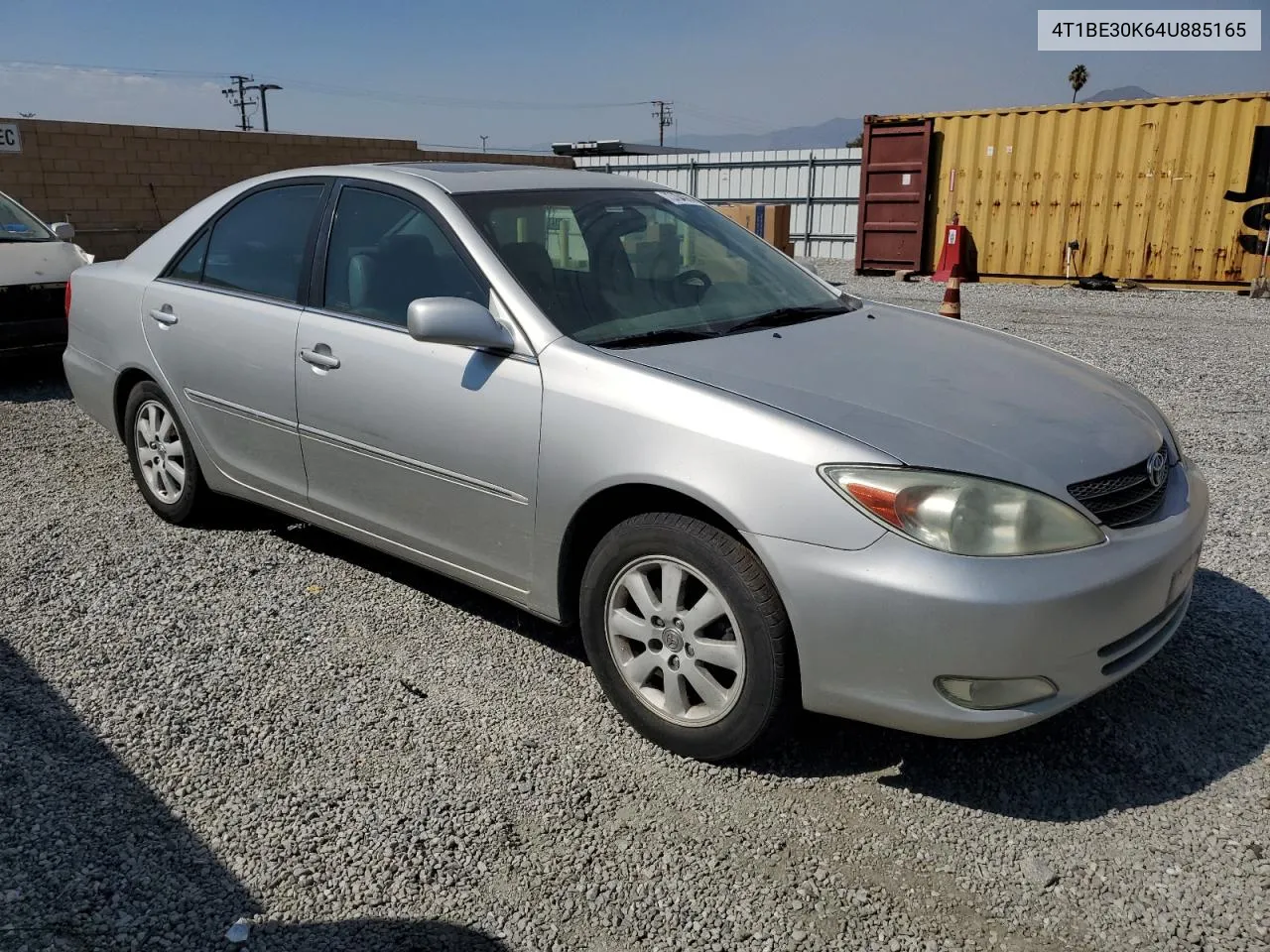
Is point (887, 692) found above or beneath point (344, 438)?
beneath

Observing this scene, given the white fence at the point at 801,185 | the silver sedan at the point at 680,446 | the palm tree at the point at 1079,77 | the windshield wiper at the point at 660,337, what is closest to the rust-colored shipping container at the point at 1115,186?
the white fence at the point at 801,185

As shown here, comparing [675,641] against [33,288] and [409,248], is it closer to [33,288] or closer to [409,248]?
[409,248]

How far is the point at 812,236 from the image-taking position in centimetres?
2084

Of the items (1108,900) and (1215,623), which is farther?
(1215,623)

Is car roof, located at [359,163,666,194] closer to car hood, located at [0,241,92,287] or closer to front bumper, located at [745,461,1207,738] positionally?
front bumper, located at [745,461,1207,738]

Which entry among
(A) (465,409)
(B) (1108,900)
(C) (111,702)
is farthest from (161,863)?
(B) (1108,900)

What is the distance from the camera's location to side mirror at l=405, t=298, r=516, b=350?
3.10 metres

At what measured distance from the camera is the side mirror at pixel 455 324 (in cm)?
310

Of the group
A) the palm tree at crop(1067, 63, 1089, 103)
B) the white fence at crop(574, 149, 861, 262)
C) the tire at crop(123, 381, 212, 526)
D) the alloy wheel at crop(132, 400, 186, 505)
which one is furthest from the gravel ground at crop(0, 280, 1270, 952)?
the palm tree at crop(1067, 63, 1089, 103)

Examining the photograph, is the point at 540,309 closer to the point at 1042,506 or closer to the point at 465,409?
the point at 465,409

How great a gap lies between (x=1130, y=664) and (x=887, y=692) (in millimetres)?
714

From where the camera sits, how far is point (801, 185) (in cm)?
2088

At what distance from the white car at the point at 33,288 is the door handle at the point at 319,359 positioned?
4.98 metres

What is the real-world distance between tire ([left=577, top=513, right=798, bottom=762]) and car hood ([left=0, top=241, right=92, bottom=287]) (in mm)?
6617
